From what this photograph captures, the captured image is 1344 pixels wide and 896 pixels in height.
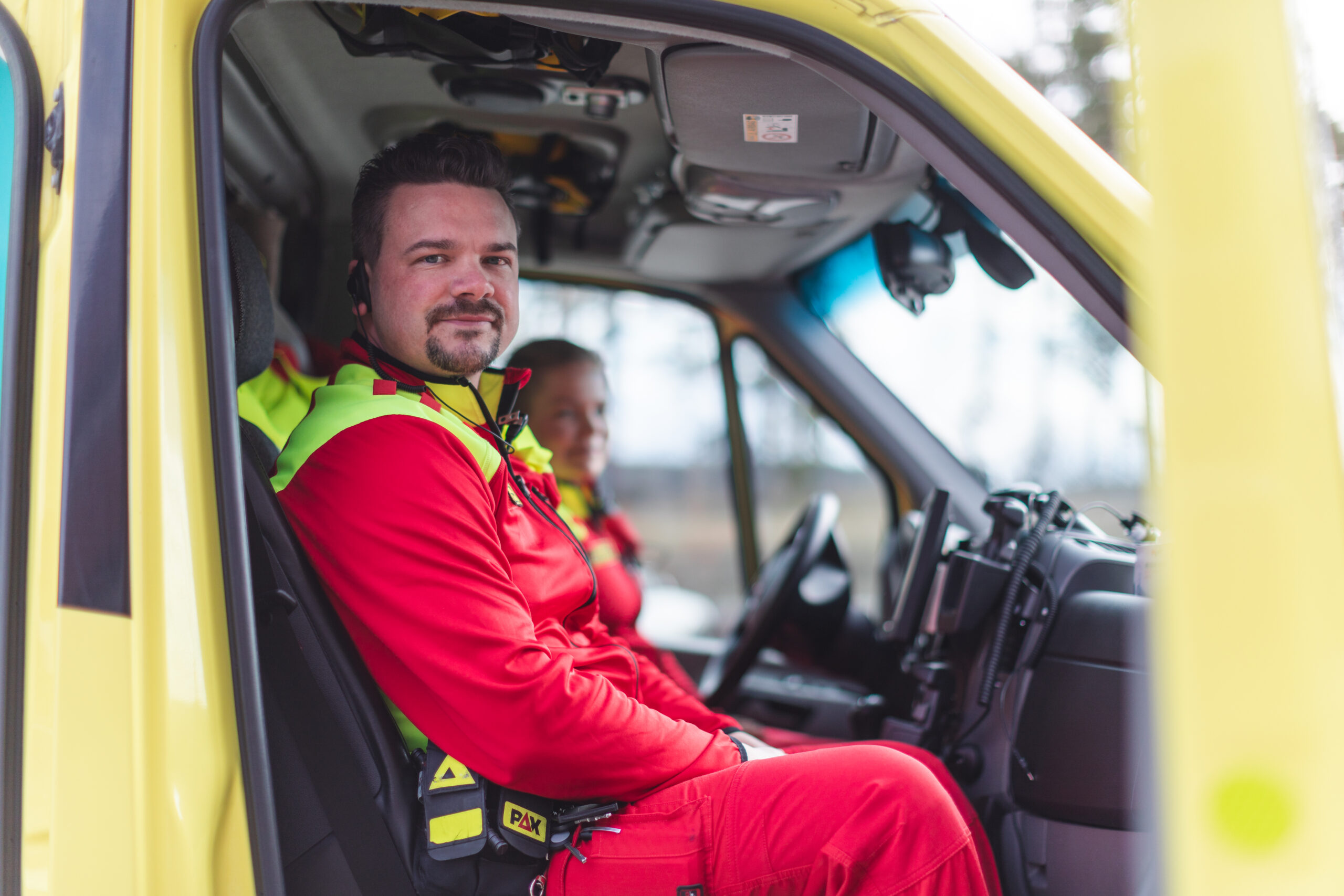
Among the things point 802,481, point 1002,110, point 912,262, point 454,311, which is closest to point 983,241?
point 912,262

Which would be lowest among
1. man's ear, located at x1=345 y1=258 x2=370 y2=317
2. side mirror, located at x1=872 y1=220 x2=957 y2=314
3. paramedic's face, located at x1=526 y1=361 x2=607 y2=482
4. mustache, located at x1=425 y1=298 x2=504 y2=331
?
paramedic's face, located at x1=526 y1=361 x2=607 y2=482

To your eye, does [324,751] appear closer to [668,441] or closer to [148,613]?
[148,613]

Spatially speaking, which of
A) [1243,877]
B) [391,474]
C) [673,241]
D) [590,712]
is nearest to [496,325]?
[391,474]

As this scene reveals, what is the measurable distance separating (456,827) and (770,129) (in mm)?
1144

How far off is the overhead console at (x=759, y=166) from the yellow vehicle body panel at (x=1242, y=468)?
2.07ft

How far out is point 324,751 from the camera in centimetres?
112

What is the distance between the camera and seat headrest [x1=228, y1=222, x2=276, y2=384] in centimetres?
125

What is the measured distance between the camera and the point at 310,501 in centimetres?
123

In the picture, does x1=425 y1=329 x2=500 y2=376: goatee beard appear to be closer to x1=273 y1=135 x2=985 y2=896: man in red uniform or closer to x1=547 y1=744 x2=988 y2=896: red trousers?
x1=273 y1=135 x2=985 y2=896: man in red uniform

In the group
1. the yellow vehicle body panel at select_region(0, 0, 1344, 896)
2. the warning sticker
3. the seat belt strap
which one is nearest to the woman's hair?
the warning sticker

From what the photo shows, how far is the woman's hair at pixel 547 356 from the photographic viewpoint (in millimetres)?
2652

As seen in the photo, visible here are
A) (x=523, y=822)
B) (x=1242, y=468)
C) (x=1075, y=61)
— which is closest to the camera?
(x=1242, y=468)

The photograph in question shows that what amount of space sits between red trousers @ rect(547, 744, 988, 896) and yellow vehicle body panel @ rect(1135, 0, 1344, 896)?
53 centimetres

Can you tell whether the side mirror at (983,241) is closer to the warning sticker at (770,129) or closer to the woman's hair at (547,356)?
the warning sticker at (770,129)
